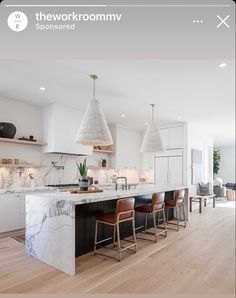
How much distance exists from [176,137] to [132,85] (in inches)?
116

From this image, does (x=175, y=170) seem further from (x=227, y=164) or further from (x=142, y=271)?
(x=142, y=271)

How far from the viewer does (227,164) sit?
6793 mm

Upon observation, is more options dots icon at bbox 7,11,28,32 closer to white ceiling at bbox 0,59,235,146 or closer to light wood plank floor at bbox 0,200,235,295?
white ceiling at bbox 0,59,235,146

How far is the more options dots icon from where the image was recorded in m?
0.97

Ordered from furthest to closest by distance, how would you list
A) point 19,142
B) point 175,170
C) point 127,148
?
point 127,148
point 175,170
point 19,142

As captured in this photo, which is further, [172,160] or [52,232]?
[172,160]

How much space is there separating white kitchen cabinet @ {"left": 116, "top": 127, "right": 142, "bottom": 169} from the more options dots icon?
500 cm

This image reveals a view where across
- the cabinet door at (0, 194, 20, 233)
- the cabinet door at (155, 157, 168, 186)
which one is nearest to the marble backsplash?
the cabinet door at (0, 194, 20, 233)

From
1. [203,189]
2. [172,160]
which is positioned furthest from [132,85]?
[203,189]

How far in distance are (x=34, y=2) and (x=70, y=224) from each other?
1.72 metres

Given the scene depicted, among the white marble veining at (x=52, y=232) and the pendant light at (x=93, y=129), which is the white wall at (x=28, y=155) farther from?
the pendant light at (x=93, y=129)

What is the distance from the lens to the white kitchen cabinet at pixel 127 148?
602cm

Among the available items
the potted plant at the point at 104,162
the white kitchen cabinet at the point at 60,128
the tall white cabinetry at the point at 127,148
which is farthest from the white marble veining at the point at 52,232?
the tall white cabinetry at the point at 127,148

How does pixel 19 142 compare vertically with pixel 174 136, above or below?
below
